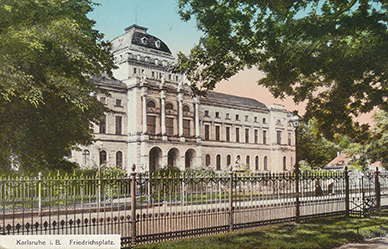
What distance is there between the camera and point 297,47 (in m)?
7.64

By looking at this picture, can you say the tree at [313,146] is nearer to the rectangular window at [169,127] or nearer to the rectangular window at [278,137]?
the rectangular window at [278,137]

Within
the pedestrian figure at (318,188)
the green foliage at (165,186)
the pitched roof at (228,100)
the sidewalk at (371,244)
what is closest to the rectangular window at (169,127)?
the green foliage at (165,186)

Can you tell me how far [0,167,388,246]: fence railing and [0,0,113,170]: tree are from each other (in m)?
0.60

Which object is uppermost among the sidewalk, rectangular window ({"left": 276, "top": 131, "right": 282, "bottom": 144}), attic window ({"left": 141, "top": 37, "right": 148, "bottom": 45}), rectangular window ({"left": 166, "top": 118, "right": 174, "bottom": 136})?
attic window ({"left": 141, "top": 37, "right": 148, "bottom": 45})

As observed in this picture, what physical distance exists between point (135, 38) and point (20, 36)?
1.71 m

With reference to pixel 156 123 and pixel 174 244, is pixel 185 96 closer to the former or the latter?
pixel 156 123

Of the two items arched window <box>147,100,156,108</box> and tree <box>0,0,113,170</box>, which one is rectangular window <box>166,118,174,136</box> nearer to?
arched window <box>147,100,156,108</box>

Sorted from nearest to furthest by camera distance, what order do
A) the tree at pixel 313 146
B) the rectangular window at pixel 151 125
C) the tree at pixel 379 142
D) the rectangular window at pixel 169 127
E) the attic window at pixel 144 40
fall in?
the attic window at pixel 144 40 < the rectangular window at pixel 151 125 < the rectangular window at pixel 169 127 < the tree at pixel 379 142 < the tree at pixel 313 146

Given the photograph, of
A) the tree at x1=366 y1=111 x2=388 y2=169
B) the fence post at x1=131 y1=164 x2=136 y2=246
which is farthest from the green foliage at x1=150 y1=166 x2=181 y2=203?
the tree at x1=366 y1=111 x2=388 y2=169

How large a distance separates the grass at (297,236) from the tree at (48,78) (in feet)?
7.21

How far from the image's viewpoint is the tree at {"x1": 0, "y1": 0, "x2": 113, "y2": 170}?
614 cm

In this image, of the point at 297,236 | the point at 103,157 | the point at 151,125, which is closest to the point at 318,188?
the point at 297,236

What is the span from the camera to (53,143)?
6.40 m

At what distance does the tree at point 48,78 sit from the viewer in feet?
20.1
